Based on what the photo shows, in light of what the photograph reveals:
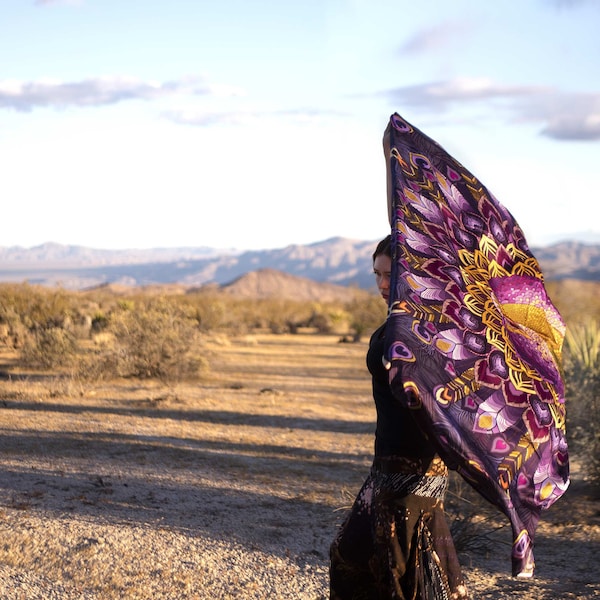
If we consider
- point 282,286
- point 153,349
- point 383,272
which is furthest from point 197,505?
point 282,286

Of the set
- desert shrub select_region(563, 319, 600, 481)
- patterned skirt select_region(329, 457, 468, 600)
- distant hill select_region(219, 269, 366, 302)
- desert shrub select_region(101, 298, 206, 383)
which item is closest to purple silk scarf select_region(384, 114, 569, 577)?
patterned skirt select_region(329, 457, 468, 600)

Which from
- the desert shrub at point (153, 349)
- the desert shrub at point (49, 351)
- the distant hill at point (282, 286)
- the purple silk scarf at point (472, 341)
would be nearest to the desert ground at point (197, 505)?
the desert shrub at point (153, 349)

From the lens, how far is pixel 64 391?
13.5 metres

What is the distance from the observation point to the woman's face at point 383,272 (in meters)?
3.32

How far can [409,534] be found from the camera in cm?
316

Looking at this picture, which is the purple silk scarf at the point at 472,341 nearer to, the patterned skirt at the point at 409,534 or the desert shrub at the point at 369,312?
the patterned skirt at the point at 409,534

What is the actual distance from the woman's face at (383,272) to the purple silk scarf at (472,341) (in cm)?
25

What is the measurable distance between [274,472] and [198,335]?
8.30 meters

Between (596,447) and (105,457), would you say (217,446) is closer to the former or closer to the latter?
(105,457)

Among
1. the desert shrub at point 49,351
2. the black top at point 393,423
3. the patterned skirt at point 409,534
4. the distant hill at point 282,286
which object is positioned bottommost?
the distant hill at point 282,286

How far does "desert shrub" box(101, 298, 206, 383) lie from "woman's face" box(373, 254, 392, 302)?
12858mm

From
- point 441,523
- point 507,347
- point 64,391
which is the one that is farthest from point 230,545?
point 64,391

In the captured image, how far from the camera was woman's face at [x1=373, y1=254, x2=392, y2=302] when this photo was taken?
10.9 feet

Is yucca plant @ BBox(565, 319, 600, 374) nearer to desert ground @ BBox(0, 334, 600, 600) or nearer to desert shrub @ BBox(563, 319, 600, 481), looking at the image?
desert shrub @ BBox(563, 319, 600, 481)
